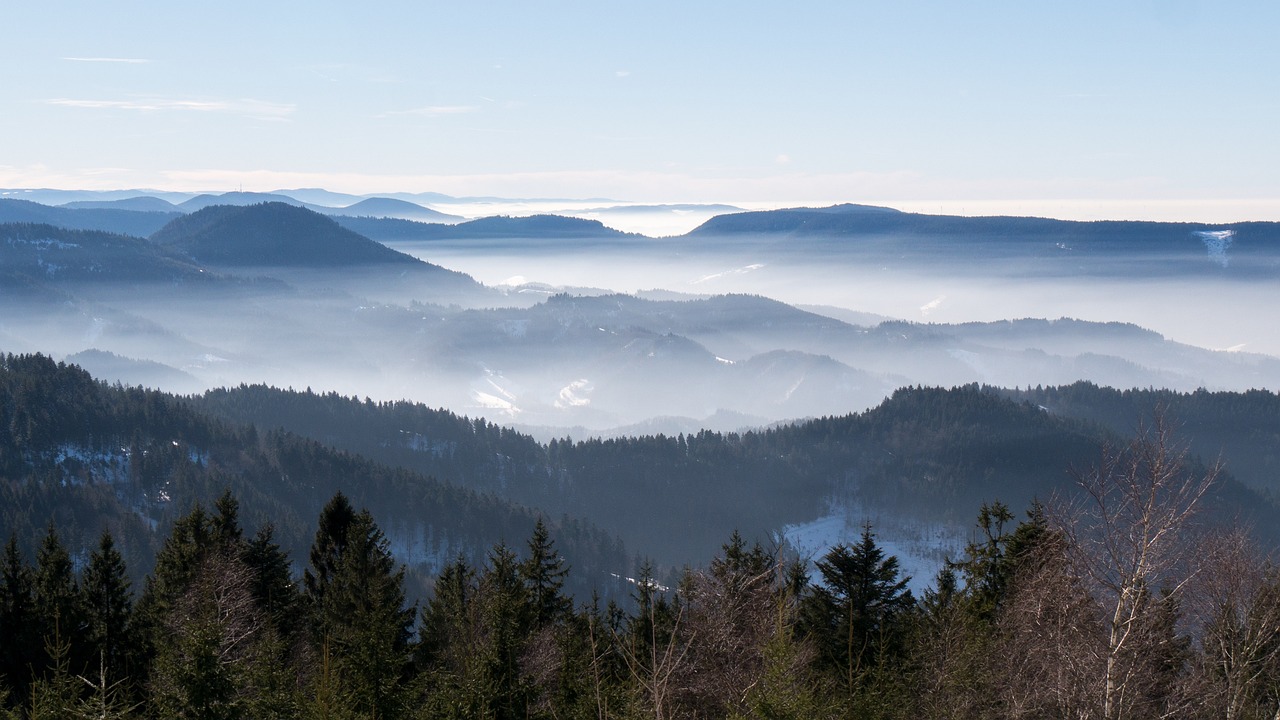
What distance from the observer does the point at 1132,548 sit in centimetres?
2112

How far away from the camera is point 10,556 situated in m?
37.2

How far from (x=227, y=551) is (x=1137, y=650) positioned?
107 ft

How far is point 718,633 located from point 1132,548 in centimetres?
1009

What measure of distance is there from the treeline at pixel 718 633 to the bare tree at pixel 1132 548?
81 millimetres

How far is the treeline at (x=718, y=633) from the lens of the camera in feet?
69.4

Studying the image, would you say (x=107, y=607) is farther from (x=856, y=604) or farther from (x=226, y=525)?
(x=856, y=604)

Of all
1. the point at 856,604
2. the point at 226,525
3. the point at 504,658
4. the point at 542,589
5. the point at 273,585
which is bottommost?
the point at 273,585

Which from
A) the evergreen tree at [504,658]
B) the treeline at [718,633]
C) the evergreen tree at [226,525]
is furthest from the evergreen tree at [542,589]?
the evergreen tree at [226,525]

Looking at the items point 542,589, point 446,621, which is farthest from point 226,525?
point 542,589

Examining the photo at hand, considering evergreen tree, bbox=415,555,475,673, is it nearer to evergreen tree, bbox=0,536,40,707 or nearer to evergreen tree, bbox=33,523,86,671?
evergreen tree, bbox=33,523,86,671

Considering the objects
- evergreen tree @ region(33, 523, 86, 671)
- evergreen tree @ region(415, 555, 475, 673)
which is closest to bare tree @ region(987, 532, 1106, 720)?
evergreen tree @ region(415, 555, 475, 673)

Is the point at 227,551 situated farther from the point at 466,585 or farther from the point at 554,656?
the point at 554,656

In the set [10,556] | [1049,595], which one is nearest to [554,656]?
[1049,595]

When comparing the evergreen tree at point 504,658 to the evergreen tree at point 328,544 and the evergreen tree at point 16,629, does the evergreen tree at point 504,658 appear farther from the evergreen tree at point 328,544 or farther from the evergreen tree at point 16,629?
the evergreen tree at point 16,629
